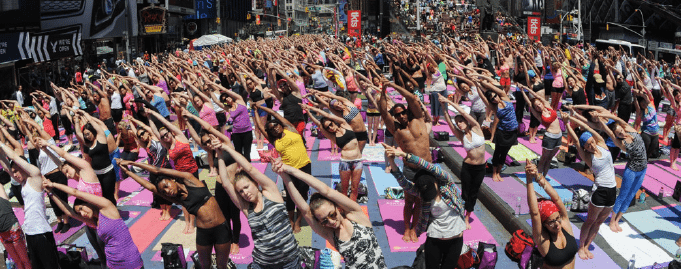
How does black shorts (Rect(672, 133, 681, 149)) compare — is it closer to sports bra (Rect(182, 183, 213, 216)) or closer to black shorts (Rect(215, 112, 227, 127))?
Answer: black shorts (Rect(215, 112, 227, 127))

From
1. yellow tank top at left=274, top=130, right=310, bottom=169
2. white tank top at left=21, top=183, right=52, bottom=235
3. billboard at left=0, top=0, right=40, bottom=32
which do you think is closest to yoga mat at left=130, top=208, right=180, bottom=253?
white tank top at left=21, top=183, right=52, bottom=235

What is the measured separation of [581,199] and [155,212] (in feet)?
21.4

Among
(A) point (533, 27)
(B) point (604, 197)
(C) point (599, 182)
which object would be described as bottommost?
(B) point (604, 197)

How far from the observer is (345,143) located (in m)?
7.17

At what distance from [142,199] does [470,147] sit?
562cm

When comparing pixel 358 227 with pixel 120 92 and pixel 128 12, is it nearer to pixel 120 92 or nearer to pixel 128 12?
pixel 120 92

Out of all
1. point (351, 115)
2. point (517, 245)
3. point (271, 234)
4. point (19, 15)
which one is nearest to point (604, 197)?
point (517, 245)

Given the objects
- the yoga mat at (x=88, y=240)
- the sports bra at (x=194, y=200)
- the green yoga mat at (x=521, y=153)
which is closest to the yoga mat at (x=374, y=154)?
the green yoga mat at (x=521, y=153)

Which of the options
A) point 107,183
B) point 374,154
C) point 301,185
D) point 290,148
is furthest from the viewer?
point 374,154

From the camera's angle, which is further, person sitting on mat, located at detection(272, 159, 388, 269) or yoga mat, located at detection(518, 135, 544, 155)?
yoga mat, located at detection(518, 135, 544, 155)

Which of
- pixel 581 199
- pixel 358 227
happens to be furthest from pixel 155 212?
pixel 581 199

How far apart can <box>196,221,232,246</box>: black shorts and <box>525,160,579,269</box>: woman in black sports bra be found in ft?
9.58

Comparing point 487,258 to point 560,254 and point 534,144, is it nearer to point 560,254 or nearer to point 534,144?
point 560,254

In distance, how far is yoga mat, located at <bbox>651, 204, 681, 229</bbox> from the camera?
7.84 meters
